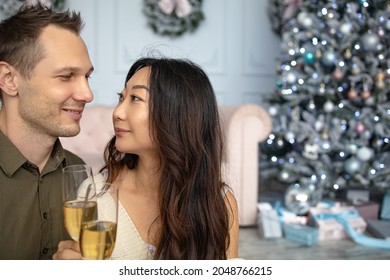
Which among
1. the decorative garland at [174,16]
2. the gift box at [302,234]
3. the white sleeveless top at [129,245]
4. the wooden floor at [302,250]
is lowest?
the wooden floor at [302,250]

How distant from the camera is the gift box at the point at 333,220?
11.0 feet

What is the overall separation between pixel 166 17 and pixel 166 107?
4034mm

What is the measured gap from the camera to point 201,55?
5.51 metres

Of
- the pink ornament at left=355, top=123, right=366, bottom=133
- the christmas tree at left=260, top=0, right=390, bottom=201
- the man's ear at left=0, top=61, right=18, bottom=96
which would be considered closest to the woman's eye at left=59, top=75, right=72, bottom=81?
the man's ear at left=0, top=61, right=18, bottom=96

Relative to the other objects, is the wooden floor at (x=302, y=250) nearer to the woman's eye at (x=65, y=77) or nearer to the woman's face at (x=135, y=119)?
the woman's face at (x=135, y=119)

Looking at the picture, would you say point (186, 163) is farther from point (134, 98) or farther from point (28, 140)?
point (28, 140)

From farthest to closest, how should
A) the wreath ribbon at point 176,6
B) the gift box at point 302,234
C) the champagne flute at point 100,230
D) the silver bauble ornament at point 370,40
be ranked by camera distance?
the wreath ribbon at point 176,6 < the silver bauble ornament at point 370,40 < the gift box at point 302,234 < the champagne flute at point 100,230

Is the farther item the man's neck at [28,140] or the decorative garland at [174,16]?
the decorative garland at [174,16]

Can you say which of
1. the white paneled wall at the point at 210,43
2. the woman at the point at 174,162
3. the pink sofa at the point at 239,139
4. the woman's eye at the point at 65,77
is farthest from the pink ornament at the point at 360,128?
the woman's eye at the point at 65,77

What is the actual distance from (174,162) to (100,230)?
60 centimetres

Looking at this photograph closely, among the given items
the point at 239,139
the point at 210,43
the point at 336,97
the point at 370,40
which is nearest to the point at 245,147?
the point at 239,139

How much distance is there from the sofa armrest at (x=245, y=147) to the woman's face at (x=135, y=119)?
196 cm
